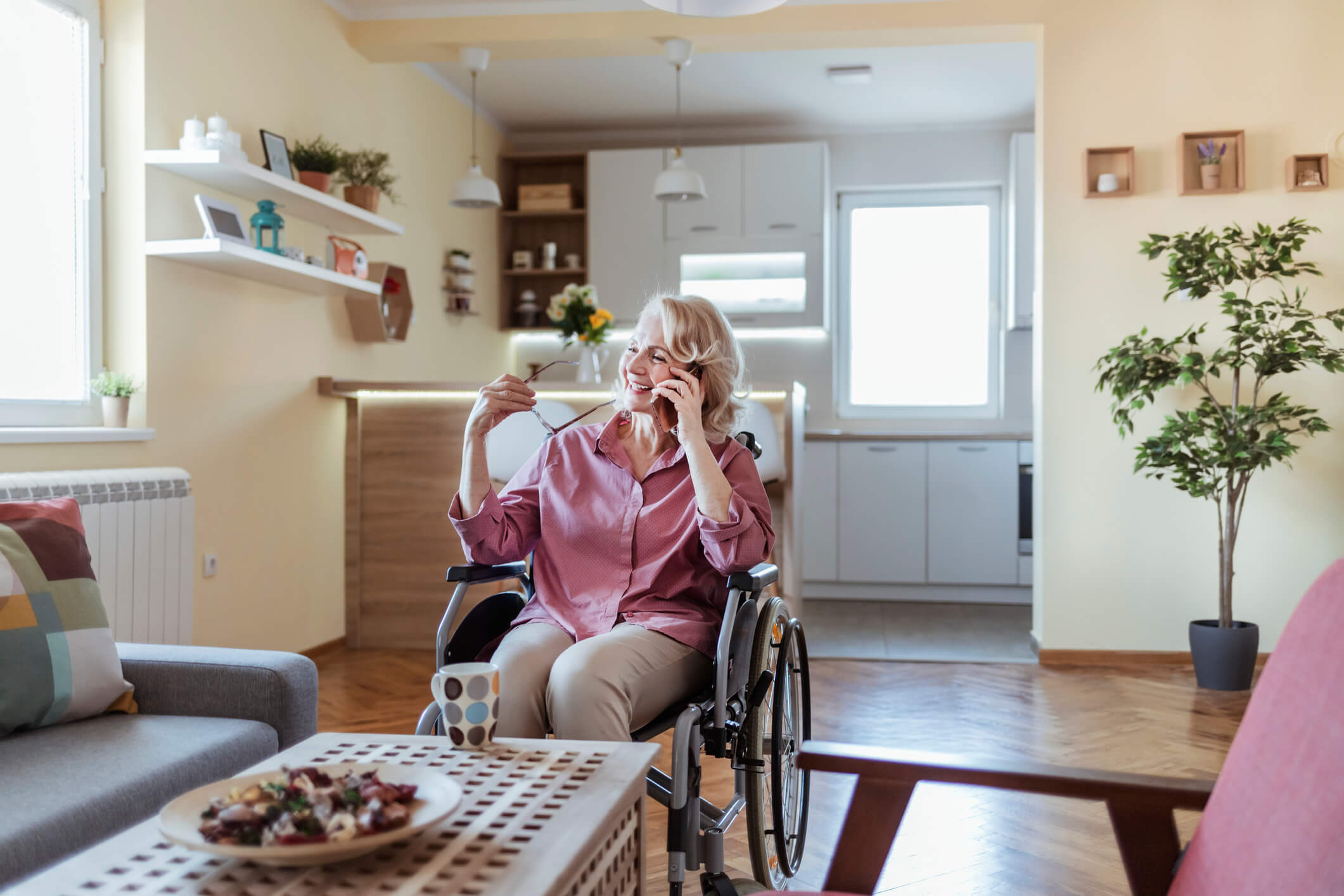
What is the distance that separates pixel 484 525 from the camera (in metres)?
1.90

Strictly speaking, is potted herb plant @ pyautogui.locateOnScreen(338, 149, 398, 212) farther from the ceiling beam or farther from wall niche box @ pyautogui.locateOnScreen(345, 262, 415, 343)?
the ceiling beam

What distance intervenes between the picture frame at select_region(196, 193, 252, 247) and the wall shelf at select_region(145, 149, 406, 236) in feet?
0.26

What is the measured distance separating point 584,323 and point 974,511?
2511 mm

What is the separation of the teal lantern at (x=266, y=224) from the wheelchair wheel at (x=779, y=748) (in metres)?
2.28

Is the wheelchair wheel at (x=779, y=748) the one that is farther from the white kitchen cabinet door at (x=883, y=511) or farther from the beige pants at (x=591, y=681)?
the white kitchen cabinet door at (x=883, y=511)

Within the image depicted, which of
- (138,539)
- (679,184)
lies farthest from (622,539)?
(679,184)

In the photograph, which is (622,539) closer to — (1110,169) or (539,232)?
(1110,169)

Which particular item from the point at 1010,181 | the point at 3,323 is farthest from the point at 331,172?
the point at 1010,181

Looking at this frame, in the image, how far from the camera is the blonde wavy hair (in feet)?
6.44

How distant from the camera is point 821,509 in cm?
587

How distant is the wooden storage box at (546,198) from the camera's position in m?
6.17

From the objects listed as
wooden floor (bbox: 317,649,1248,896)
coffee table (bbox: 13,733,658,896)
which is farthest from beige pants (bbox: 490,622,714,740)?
wooden floor (bbox: 317,649,1248,896)

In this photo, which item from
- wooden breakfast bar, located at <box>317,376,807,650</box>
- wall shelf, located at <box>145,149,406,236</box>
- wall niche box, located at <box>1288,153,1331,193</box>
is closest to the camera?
wall shelf, located at <box>145,149,406,236</box>

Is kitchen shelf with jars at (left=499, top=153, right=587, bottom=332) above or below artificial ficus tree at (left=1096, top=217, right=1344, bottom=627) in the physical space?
above
